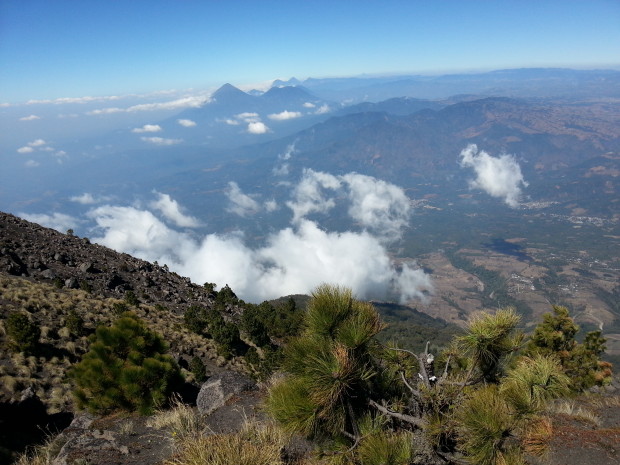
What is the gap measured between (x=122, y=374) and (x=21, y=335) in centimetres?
731

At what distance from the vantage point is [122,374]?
8805mm

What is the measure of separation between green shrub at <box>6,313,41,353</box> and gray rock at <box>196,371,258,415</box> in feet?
27.5

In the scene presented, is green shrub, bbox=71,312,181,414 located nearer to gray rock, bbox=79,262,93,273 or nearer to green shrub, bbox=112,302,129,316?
green shrub, bbox=112,302,129,316

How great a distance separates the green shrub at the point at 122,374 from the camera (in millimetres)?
8750

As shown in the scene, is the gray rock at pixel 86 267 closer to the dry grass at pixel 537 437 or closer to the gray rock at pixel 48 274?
the gray rock at pixel 48 274

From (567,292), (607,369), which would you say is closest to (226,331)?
(607,369)

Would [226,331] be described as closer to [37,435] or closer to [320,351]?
[37,435]

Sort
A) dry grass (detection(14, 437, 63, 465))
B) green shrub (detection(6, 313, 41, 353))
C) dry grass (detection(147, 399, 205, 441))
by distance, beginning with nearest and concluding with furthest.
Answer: dry grass (detection(14, 437, 63, 465))
dry grass (detection(147, 399, 205, 441))
green shrub (detection(6, 313, 41, 353))

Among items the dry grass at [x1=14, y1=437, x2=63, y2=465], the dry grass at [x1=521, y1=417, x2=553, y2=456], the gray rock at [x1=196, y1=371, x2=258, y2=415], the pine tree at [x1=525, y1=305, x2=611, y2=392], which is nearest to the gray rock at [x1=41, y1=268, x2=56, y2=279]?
the gray rock at [x1=196, y1=371, x2=258, y2=415]

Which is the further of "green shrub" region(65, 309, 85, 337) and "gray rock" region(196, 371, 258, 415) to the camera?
"green shrub" region(65, 309, 85, 337)

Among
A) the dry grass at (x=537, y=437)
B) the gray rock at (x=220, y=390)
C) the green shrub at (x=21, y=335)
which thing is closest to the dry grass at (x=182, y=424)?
the gray rock at (x=220, y=390)

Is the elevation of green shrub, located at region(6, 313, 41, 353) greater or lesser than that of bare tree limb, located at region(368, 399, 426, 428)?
lesser

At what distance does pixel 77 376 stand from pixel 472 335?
9981mm

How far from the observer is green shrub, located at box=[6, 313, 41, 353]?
12750mm
